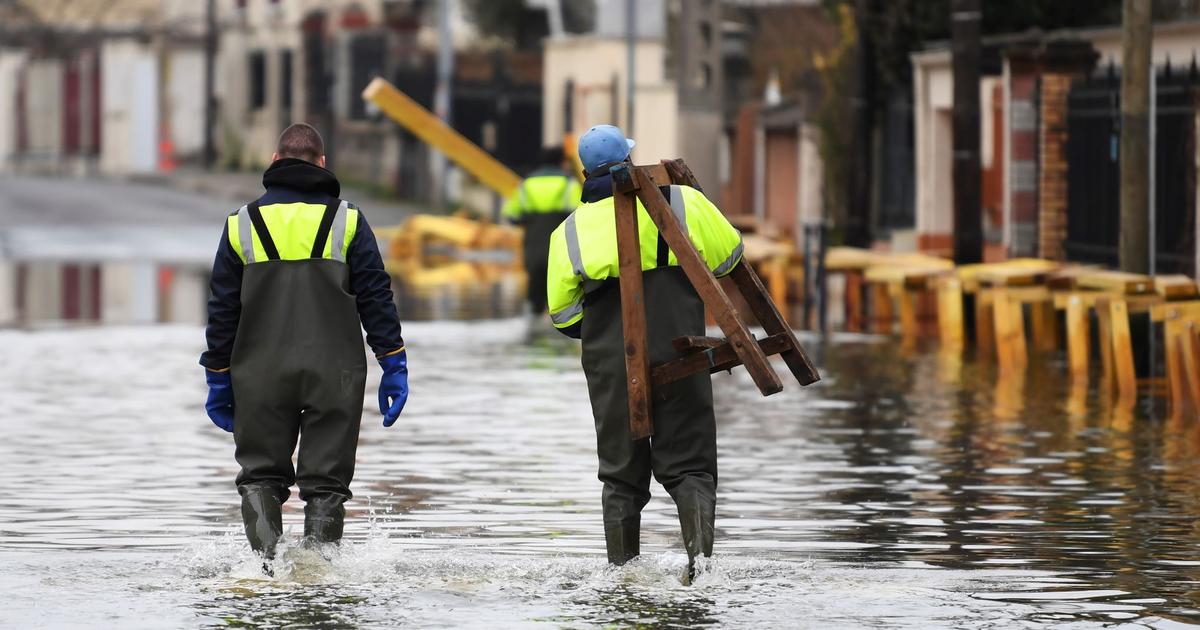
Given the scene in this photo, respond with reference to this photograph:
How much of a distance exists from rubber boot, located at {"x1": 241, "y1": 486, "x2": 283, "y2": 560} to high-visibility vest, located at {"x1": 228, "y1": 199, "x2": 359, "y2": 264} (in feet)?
2.59

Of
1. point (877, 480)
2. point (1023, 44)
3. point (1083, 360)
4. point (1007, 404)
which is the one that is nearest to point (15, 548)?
point (877, 480)

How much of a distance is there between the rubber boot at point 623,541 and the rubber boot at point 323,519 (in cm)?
92

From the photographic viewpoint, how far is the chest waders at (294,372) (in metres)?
9.32

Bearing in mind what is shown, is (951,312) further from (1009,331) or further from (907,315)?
(1009,331)

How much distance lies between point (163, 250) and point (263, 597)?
29.9 meters

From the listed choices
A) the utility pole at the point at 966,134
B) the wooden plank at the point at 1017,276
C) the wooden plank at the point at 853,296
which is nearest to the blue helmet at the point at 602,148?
the wooden plank at the point at 1017,276

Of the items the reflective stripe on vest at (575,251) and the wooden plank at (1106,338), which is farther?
the wooden plank at (1106,338)

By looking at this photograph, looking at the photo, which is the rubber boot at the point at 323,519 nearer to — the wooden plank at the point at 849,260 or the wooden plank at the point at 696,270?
the wooden plank at the point at 696,270

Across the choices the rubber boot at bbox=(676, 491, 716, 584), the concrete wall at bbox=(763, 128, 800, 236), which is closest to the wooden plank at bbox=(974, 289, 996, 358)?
the rubber boot at bbox=(676, 491, 716, 584)

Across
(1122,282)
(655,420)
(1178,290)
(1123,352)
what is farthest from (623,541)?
(1122,282)

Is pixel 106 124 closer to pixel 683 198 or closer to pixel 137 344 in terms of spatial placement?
pixel 137 344

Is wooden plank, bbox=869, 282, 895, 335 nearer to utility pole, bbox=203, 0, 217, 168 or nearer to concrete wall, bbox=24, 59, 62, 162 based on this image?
utility pole, bbox=203, 0, 217, 168

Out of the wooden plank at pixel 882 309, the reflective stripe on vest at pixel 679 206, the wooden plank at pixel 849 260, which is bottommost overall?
the wooden plank at pixel 882 309

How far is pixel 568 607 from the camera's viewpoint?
8758mm
